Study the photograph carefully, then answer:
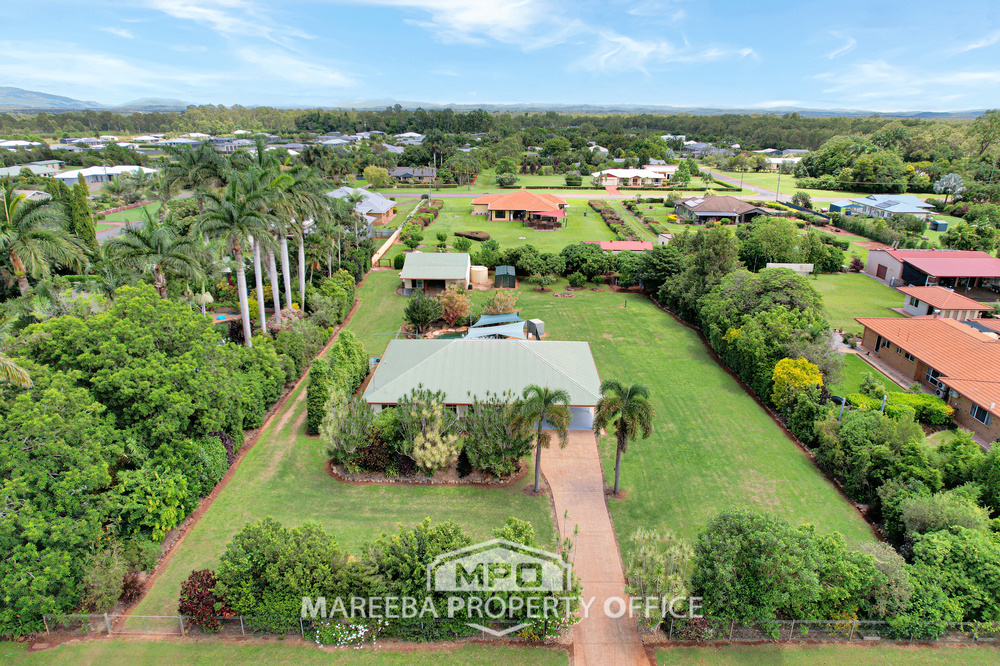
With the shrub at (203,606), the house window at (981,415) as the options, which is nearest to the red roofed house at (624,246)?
the house window at (981,415)

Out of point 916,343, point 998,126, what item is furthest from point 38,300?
point 998,126

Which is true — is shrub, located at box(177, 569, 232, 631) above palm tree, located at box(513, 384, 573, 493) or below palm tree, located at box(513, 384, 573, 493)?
below

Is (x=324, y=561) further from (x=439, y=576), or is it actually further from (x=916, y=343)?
(x=916, y=343)

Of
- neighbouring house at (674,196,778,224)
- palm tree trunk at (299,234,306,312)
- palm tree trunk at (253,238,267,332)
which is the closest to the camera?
palm tree trunk at (253,238,267,332)

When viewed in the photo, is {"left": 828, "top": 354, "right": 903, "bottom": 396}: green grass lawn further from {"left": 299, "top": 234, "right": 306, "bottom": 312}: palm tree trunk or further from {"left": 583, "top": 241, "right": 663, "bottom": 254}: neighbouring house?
{"left": 299, "top": 234, "right": 306, "bottom": 312}: palm tree trunk

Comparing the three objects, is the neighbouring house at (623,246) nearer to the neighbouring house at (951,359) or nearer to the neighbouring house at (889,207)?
the neighbouring house at (951,359)

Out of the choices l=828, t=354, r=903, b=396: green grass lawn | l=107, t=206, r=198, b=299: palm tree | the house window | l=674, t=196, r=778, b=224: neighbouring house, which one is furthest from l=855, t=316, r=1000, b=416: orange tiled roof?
l=674, t=196, r=778, b=224: neighbouring house
